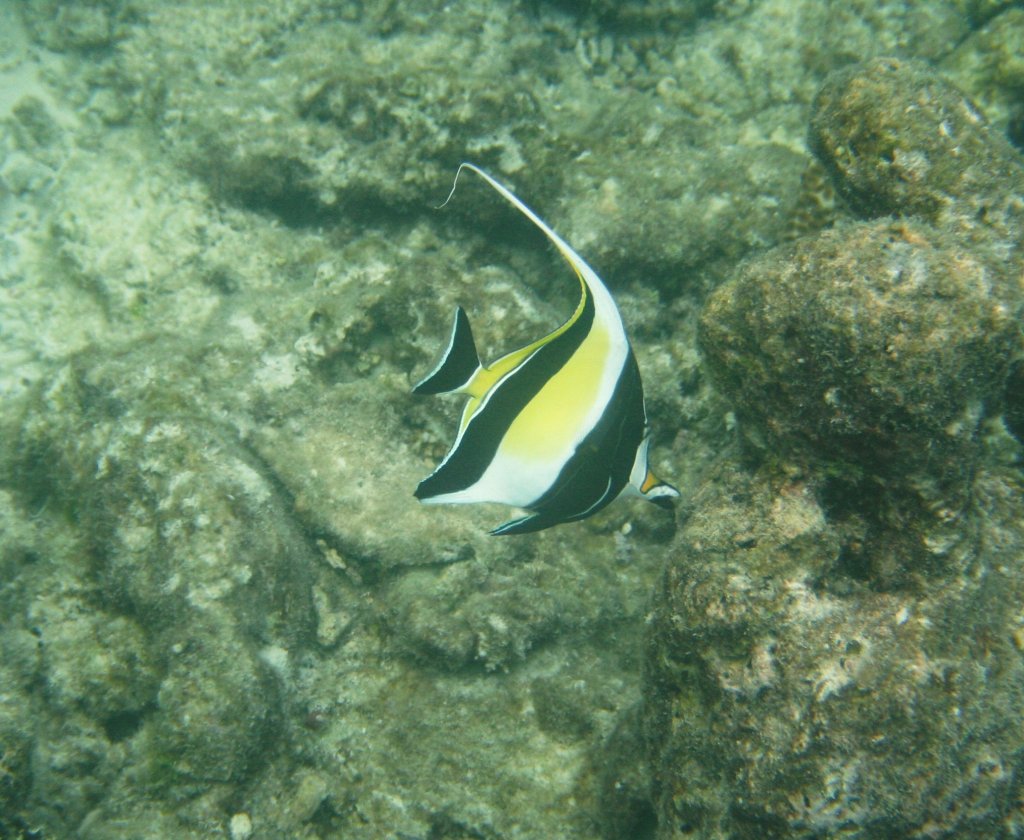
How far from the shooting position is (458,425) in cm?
222

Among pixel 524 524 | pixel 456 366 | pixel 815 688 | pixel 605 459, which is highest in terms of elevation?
pixel 456 366

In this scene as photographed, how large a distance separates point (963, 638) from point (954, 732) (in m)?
0.26

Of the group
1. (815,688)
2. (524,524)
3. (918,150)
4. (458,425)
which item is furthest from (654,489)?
(918,150)

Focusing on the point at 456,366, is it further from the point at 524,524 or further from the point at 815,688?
the point at 815,688

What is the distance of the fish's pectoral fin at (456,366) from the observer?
1450mm

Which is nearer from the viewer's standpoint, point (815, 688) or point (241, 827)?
point (815, 688)

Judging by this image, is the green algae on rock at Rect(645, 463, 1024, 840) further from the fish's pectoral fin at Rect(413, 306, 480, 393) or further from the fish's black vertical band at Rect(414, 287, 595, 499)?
the fish's pectoral fin at Rect(413, 306, 480, 393)

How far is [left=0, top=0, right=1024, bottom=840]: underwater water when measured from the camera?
1.62 meters

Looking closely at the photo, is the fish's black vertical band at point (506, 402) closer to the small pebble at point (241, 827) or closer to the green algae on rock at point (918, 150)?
the green algae on rock at point (918, 150)

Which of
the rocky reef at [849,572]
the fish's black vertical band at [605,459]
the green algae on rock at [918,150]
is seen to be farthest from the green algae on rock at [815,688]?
the green algae on rock at [918,150]

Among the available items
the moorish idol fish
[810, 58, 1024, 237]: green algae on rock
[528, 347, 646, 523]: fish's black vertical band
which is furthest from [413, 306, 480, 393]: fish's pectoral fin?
[810, 58, 1024, 237]: green algae on rock

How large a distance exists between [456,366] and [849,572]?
4.19 ft

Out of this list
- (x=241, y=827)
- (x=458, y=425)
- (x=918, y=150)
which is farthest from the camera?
(x=241, y=827)

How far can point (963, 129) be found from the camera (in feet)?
7.73
